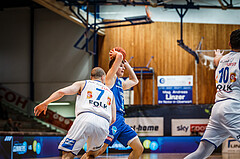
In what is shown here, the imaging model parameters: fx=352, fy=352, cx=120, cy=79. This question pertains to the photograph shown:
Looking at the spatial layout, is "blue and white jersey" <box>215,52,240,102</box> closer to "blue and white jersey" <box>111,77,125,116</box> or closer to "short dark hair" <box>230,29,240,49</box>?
"short dark hair" <box>230,29,240,49</box>

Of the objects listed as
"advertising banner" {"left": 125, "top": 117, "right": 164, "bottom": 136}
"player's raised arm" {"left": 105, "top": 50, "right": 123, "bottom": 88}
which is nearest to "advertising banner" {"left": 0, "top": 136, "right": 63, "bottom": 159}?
"advertising banner" {"left": 125, "top": 117, "right": 164, "bottom": 136}

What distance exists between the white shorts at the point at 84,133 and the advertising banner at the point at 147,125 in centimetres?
870

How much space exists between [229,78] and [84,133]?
5.87 ft

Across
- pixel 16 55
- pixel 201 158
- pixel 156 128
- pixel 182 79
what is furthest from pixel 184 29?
pixel 201 158

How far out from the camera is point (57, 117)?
17062mm

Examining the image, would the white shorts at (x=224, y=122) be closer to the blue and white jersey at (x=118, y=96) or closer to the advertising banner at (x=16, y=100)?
the blue and white jersey at (x=118, y=96)

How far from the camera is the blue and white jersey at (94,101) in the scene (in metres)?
4.36

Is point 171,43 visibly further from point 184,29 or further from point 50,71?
point 50,71

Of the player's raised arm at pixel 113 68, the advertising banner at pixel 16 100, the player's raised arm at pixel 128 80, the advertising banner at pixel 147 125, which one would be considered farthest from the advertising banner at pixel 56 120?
the player's raised arm at pixel 113 68

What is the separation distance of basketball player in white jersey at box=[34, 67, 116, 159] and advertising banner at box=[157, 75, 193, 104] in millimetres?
11483

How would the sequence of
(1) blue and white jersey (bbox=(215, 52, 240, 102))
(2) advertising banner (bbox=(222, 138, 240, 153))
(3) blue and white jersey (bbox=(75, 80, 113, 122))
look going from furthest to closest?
1. (2) advertising banner (bbox=(222, 138, 240, 153))
2. (3) blue and white jersey (bbox=(75, 80, 113, 122))
3. (1) blue and white jersey (bbox=(215, 52, 240, 102))

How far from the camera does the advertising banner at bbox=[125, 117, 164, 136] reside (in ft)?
42.5

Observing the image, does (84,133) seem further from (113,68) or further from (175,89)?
(175,89)

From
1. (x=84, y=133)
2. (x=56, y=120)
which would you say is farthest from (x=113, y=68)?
(x=56, y=120)
